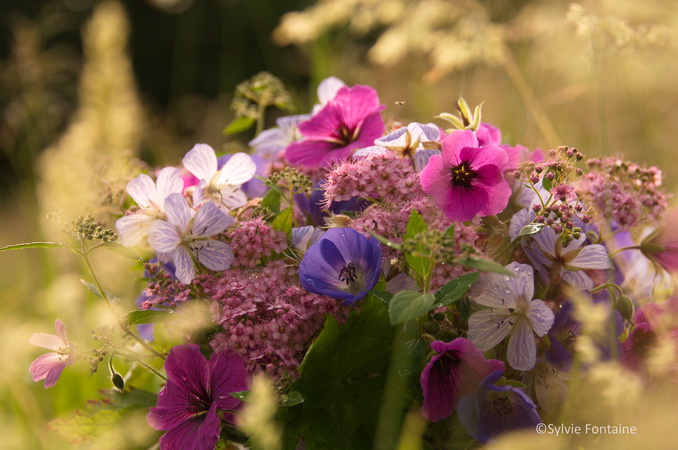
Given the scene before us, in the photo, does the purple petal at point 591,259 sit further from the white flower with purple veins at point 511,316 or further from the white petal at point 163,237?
the white petal at point 163,237

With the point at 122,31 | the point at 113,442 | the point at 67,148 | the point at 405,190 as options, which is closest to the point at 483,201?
the point at 405,190

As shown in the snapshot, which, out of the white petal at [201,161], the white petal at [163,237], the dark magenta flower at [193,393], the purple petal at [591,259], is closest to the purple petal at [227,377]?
the dark magenta flower at [193,393]

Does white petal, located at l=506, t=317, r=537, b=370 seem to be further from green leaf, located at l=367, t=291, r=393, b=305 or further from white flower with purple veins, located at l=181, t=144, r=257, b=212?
white flower with purple veins, located at l=181, t=144, r=257, b=212

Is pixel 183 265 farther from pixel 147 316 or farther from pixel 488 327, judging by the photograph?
pixel 488 327

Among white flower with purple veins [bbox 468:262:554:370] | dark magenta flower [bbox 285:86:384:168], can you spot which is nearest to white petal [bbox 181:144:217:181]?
dark magenta flower [bbox 285:86:384:168]

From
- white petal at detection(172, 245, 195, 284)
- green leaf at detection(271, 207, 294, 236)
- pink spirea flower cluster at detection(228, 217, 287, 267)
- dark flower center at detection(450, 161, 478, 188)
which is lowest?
white petal at detection(172, 245, 195, 284)

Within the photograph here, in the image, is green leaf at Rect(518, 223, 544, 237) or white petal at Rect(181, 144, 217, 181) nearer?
green leaf at Rect(518, 223, 544, 237)
